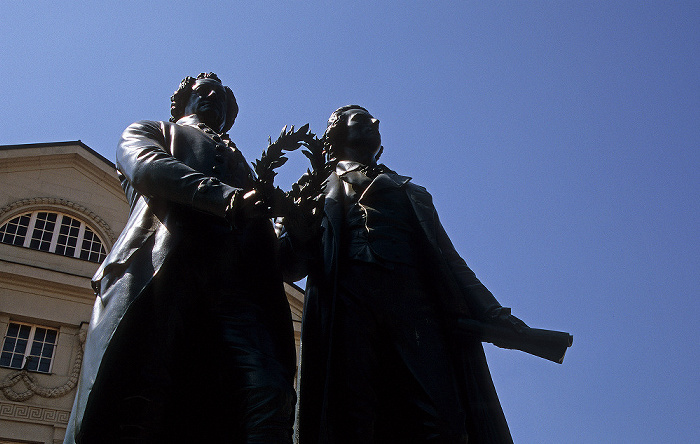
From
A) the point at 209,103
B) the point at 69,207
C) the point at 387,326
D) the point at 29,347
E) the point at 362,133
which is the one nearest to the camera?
the point at 387,326

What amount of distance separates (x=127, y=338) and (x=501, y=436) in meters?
2.31

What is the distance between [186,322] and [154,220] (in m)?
0.63

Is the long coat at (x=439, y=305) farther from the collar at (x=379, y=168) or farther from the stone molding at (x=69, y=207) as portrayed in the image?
the stone molding at (x=69, y=207)

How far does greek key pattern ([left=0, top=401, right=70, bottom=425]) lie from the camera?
20.4 metres

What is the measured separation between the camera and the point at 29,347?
21.8 meters

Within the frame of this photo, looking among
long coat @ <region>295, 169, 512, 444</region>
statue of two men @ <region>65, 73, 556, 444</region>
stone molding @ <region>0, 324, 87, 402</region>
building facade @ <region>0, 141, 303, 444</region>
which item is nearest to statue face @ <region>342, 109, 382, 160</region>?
statue of two men @ <region>65, 73, 556, 444</region>

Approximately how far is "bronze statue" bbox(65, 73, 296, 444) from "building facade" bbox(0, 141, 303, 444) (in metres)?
18.2

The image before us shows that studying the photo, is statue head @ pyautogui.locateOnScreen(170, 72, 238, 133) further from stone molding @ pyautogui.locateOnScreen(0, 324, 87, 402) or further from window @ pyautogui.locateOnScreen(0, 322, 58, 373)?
window @ pyautogui.locateOnScreen(0, 322, 58, 373)

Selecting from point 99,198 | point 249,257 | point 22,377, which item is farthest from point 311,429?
point 99,198

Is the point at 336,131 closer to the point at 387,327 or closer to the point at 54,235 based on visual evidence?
the point at 387,327

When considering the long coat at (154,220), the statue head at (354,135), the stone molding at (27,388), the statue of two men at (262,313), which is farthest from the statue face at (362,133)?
the stone molding at (27,388)

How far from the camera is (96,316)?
401 cm

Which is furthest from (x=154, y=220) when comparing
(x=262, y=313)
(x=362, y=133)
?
(x=362, y=133)

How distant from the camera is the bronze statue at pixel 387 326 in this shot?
4.40 metres
